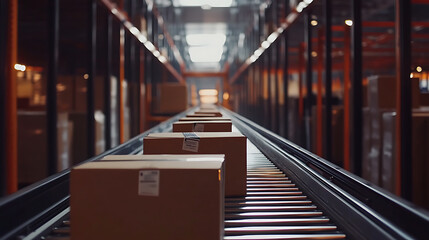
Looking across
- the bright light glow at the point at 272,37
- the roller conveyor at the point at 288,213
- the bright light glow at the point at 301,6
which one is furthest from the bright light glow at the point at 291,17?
the roller conveyor at the point at 288,213

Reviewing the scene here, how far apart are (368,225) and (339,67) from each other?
13814 millimetres

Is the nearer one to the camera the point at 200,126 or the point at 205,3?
the point at 200,126

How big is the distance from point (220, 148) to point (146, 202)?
3.39 ft

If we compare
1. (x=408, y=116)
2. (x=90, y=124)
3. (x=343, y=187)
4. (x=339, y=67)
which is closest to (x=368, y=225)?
(x=343, y=187)

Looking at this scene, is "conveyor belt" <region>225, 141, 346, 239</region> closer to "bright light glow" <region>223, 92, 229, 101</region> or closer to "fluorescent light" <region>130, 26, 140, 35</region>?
"fluorescent light" <region>130, 26, 140, 35</region>

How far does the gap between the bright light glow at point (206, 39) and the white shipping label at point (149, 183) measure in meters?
15.6

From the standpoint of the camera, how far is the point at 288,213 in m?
2.11

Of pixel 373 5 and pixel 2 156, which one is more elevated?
pixel 373 5

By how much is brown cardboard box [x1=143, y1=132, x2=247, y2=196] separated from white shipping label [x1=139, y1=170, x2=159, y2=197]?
3.06ft

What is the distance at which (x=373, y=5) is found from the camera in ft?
30.1

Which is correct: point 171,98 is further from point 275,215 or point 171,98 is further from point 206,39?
point 275,215

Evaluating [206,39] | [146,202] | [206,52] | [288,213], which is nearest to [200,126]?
[288,213]

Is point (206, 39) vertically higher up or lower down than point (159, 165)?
higher up

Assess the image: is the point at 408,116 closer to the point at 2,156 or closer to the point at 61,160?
the point at 2,156
